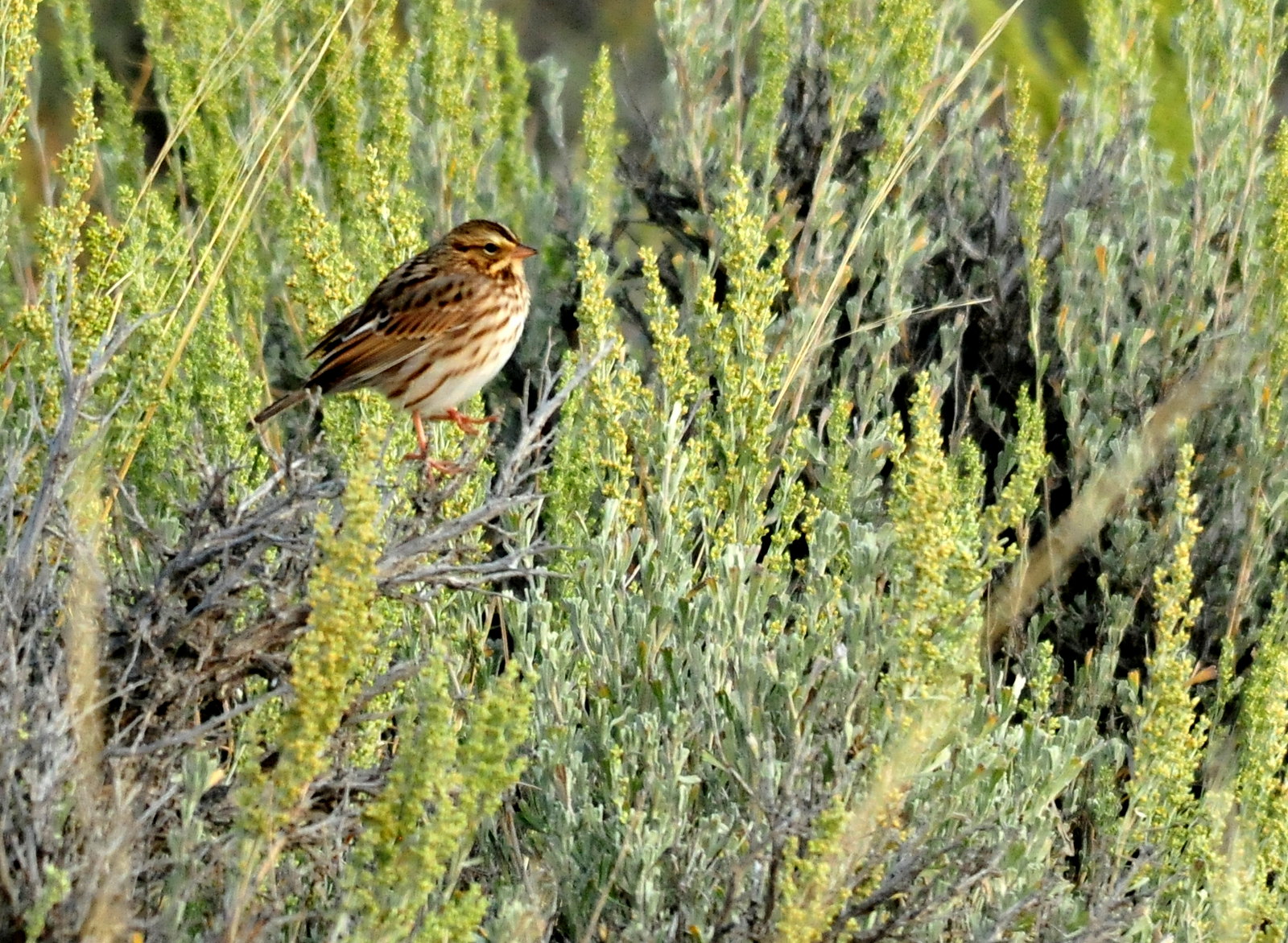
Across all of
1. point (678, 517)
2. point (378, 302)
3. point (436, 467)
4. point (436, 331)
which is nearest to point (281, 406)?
point (378, 302)

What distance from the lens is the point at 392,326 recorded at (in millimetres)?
4918

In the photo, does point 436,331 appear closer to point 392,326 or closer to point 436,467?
point 392,326

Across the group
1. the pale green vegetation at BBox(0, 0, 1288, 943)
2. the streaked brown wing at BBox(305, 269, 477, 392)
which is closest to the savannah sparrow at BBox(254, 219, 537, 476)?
the streaked brown wing at BBox(305, 269, 477, 392)

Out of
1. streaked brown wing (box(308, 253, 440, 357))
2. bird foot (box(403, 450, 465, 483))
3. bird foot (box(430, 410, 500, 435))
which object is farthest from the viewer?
streaked brown wing (box(308, 253, 440, 357))

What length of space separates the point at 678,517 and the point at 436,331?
134 centimetres

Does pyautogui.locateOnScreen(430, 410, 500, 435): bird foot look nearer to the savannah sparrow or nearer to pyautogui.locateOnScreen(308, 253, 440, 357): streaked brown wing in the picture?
the savannah sparrow

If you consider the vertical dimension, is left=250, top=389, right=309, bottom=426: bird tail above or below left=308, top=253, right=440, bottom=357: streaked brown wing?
below

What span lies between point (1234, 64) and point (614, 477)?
2.45 metres

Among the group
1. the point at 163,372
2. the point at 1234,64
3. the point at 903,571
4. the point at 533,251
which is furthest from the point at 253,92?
the point at 903,571

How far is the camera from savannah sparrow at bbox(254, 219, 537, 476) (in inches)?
184

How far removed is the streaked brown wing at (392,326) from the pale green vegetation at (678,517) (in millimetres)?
106

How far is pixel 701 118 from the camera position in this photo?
539 centimetres

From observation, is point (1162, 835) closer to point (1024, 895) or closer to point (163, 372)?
point (1024, 895)

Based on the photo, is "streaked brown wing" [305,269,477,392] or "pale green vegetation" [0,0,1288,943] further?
"streaked brown wing" [305,269,477,392]
